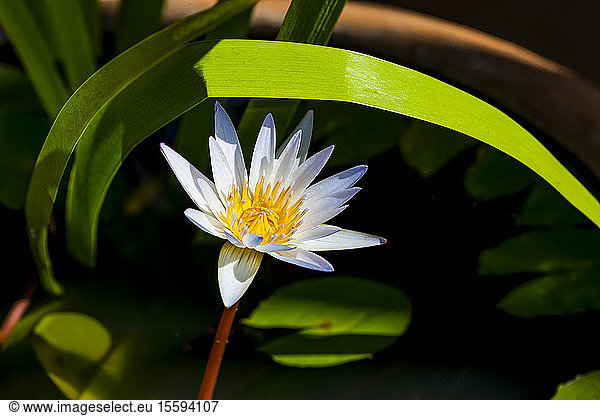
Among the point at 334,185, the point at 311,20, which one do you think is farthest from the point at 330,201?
the point at 311,20

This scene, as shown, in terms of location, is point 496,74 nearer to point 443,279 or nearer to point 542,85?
point 542,85

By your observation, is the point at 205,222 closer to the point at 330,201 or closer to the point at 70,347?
the point at 330,201

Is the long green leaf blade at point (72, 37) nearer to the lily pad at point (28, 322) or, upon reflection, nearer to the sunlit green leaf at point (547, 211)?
the lily pad at point (28, 322)

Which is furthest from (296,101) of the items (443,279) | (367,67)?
(443,279)

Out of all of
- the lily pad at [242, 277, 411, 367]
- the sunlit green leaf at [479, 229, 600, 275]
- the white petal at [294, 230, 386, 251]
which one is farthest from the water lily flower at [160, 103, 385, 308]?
the sunlit green leaf at [479, 229, 600, 275]

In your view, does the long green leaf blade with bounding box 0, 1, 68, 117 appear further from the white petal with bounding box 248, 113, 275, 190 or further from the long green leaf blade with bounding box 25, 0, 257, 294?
the white petal with bounding box 248, 113, 275, 190

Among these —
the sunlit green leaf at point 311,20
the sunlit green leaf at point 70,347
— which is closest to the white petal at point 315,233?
Result: the sunlit green leaf at point 311,20
